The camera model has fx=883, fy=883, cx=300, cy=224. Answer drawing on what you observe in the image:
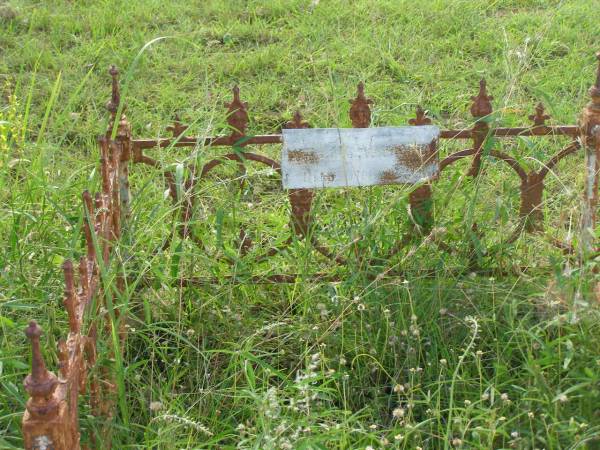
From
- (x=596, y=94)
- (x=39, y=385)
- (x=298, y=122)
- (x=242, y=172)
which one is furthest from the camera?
(x=242, y=172)

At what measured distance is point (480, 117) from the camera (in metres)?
3.09

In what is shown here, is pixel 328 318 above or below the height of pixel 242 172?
below

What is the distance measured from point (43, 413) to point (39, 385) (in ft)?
0.21

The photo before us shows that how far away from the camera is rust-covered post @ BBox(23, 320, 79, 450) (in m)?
1.75

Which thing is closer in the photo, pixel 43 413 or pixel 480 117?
pixel 43 413

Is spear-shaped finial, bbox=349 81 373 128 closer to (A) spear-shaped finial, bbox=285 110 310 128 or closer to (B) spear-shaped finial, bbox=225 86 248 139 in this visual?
(A) spear-shaped finial, bbox=285 110 310 128

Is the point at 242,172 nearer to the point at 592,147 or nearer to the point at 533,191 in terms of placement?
the point at 533,191

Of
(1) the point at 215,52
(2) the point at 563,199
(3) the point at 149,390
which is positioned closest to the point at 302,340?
(3) the point at 149,390

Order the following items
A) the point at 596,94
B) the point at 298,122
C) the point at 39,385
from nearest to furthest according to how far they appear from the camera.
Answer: the point at 39,385, the point at 596,94, the point at 298,122

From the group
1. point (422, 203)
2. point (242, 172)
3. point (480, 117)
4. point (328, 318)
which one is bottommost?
point (328, 318)

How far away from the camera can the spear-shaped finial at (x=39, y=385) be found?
5.61 feet

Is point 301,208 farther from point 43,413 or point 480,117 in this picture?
point 43,413

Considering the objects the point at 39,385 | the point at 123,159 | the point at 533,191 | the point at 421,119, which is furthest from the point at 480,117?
the point at 39,385

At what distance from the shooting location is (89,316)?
92.1 inches
